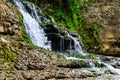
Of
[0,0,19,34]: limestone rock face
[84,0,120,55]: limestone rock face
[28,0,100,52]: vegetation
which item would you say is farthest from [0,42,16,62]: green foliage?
[84,0,120,55]: limestone rock face

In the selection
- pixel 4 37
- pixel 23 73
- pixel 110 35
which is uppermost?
pixel 4 37

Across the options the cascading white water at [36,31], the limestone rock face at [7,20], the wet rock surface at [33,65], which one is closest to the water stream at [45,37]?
the cascading white water at [36,31]

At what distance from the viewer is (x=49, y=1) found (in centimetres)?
1942

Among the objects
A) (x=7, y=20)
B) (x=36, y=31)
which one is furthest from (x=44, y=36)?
(x=7, y=20)

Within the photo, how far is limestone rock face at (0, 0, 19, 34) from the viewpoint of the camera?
1090 cm

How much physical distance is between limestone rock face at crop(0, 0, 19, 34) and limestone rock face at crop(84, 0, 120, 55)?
8752 millimetres

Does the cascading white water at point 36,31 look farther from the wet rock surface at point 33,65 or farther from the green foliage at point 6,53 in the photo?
the green foliage at point 6,53

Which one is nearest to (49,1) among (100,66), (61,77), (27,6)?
(27,6)

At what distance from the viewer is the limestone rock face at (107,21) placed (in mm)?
19453

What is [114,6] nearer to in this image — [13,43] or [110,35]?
[110,35]

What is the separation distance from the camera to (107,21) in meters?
20.1

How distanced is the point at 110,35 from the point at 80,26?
6.96 feet

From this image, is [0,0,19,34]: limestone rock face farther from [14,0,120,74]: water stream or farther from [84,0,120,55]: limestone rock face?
[84,0,120,55]: limestone rock face

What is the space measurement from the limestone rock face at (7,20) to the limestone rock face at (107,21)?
8.75 m
